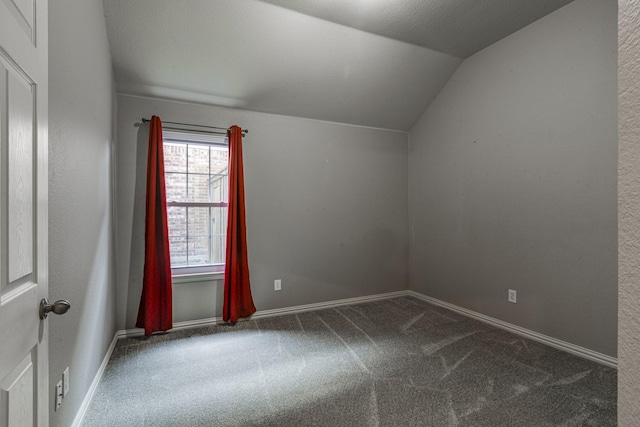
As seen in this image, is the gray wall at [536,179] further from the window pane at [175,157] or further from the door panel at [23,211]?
the door panel at [23,211]

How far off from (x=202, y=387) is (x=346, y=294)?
7.04 feet

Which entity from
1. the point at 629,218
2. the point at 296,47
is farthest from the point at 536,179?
the point at 629,218

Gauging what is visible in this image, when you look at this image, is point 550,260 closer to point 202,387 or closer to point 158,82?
point 202,387

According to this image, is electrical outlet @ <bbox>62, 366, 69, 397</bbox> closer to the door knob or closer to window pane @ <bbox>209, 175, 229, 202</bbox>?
the door knob

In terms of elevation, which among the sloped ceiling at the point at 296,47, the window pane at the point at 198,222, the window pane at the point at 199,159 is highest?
the sloped ceiling at the point at 296,47

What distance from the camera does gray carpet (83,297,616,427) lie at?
68.3 inches

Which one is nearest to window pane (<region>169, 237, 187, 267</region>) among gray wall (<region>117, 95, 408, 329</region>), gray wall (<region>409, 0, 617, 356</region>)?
gray wall (<region>117, 95, 408, 329</region>)

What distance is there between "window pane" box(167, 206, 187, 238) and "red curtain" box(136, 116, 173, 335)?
0.26m

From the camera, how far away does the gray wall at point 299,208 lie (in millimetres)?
2900

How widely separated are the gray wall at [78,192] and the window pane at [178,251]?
778mm

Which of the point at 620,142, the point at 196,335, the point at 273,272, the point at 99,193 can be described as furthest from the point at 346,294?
the point at 620,142

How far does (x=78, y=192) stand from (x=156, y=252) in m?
1.30

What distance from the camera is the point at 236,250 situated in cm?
318

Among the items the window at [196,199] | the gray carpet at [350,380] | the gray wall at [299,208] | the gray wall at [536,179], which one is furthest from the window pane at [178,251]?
the gray wall at [536,179]
